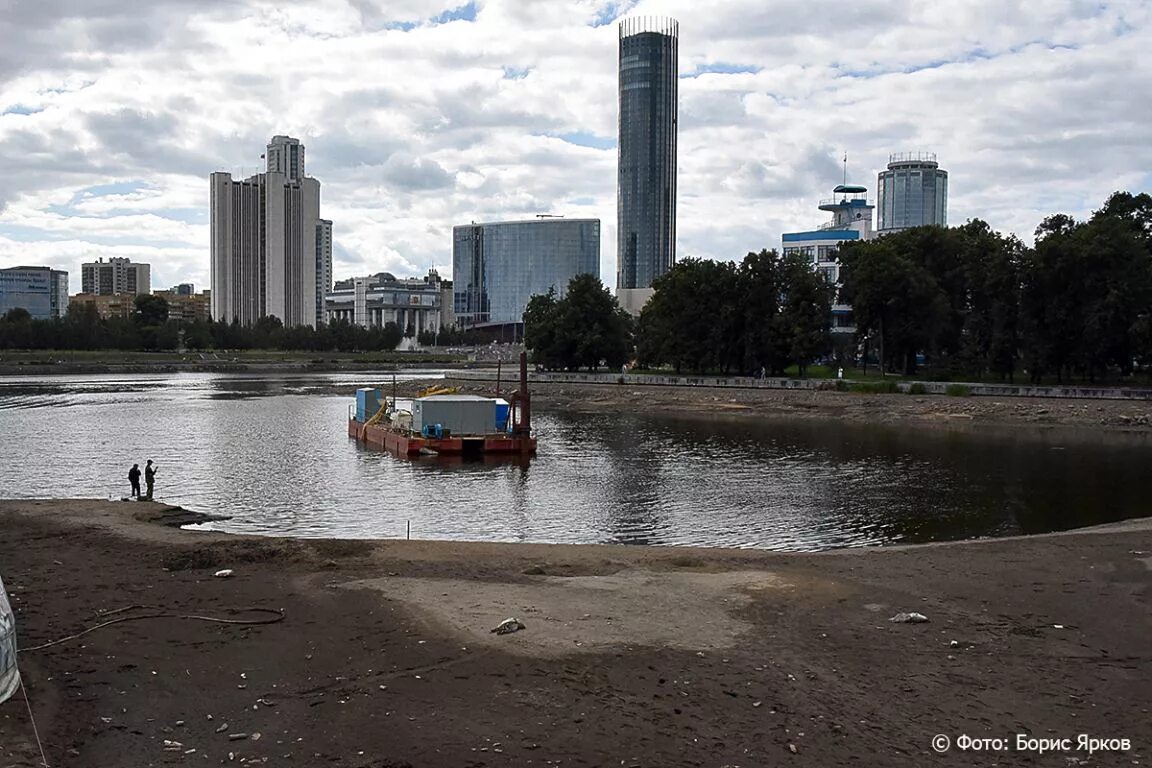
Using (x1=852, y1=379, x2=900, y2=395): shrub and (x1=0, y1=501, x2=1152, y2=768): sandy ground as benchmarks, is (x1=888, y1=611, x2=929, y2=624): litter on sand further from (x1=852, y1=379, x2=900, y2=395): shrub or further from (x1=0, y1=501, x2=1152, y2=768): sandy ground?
(x1=852, y1=379, x2=900, y2=395): shrub

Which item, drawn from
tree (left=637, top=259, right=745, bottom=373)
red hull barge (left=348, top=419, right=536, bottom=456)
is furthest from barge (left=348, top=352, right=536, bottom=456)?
tree (left=637, top=259, right=745, bottom=373)

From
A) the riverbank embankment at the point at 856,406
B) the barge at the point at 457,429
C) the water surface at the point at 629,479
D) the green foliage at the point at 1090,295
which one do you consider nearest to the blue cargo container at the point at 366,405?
the water surface at the point at 629,479

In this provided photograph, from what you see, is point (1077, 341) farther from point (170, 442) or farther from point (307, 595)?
point (307, 595)

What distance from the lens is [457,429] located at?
58.2 m

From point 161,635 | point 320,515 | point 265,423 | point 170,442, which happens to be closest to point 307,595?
point 161,635

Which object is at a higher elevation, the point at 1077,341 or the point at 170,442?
the point at 1077,341

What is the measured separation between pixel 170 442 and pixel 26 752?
51387mm

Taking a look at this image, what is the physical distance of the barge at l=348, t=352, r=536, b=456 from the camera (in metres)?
55.8

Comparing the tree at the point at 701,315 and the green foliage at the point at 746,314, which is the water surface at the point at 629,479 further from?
the tree at the point at 701,315

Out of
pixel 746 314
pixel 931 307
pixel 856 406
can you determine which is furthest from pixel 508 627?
pixel 746 314

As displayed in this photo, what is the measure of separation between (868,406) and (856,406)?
0.96 meters

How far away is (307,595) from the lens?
18797mm

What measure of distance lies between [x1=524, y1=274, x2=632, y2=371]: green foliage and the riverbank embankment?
57.0ft

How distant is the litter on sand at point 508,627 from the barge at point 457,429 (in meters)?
39.0
